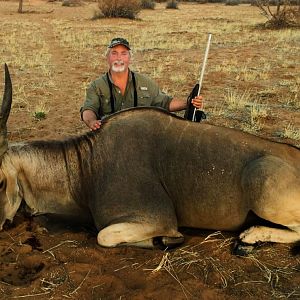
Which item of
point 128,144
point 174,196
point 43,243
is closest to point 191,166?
point 174,196

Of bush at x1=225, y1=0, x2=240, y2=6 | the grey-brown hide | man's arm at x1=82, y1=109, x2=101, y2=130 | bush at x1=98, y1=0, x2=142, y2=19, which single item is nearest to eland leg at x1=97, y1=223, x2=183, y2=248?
the grey-brown hide

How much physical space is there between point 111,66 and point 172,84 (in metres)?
5.52

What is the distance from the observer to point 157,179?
3.88 meters

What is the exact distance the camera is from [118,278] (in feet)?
10.8

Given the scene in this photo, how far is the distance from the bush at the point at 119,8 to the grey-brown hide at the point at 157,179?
26.5 m

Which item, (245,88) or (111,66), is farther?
(245,88)

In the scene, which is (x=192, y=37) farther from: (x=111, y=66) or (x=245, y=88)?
(x=111, y=66)

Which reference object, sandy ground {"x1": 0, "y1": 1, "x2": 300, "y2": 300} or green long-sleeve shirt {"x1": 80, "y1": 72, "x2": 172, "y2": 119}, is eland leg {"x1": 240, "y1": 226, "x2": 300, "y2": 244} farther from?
green long-sleeve shirt {"x1": 80, "y1": 72, "x2": 172, "y2": 119}

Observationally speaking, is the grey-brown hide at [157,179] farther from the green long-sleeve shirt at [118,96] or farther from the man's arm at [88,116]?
the green long-sleeve shirt at [118,96]

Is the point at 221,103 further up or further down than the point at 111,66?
further down

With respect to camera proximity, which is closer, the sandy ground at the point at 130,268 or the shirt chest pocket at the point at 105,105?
the sandy ground at the point at 130,268

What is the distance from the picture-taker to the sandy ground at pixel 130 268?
3146 millimetres

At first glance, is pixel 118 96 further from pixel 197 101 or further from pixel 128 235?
A: pixel 128 235

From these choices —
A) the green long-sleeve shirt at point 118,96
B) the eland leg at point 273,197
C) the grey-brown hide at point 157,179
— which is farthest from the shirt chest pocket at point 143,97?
the eland leg at point 273,197
